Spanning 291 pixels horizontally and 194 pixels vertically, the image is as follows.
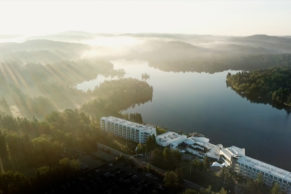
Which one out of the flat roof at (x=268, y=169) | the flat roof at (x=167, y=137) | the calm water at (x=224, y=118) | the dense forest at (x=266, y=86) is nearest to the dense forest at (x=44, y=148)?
the flat roof at (x=167, y=137)

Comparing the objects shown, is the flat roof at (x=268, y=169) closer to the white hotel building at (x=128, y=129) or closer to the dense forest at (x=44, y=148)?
the white hotel building at (x=128, y=129)

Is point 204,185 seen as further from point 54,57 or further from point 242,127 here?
point 54,57

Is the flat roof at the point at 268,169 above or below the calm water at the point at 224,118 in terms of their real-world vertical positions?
above

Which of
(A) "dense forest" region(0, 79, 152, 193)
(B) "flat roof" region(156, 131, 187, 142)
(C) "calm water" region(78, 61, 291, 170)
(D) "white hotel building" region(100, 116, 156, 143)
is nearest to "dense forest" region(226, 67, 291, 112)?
(C) "calm water" region(78, 61, 291, 170)

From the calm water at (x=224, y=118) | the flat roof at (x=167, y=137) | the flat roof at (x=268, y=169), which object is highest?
the flat roof at (x=268, y=169)

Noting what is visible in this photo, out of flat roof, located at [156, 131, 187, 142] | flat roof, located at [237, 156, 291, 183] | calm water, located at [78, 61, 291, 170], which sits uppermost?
flat roof, located at [237, 156, 291, 183]

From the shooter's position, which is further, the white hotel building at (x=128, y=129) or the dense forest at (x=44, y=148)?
the white hotel building at (x=128, y=129)

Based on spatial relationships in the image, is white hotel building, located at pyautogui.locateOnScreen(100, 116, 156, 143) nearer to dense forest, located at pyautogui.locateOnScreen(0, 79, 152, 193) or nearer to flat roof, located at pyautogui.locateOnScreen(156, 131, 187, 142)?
flat roof, located at pyautogui.locateOnScreen(156, 131, 187, 142)
